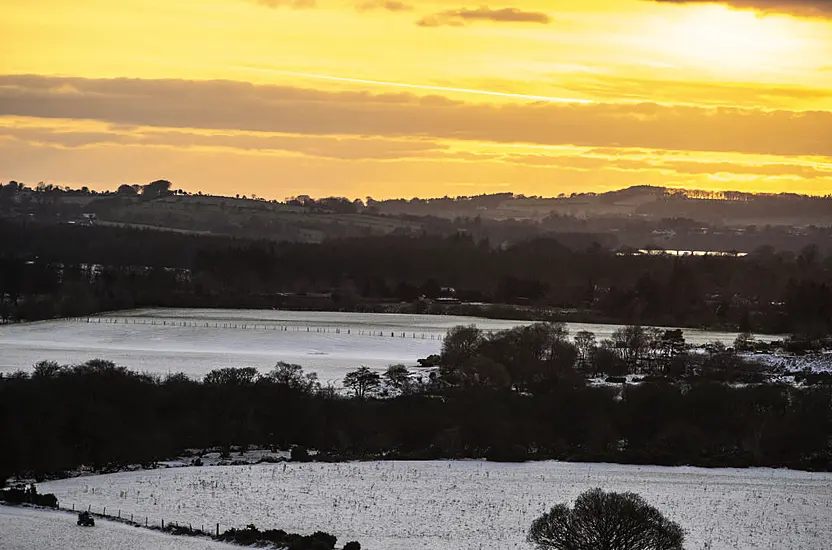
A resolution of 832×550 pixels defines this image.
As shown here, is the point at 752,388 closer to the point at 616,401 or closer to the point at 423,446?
the point at 616,401

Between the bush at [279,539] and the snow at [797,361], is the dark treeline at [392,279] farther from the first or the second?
the bush at [279,539]

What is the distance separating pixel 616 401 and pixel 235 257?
282 feet

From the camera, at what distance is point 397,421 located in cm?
4825

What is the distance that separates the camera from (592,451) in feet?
146

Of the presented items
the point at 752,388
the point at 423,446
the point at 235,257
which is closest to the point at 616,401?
the point at 752,388

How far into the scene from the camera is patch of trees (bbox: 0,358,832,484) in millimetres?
43344

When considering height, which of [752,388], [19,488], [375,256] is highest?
[375,256]

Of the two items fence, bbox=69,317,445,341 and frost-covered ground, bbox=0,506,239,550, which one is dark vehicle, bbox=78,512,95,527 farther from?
fence, bbox=69,317,445,341

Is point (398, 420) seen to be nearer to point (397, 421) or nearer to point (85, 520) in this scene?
point (397, 421)

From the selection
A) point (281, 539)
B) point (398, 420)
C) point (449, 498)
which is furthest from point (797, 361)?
point (281, 539)

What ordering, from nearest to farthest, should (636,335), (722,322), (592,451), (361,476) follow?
(361,476) → (592,451) → (636,335) → (722,322)

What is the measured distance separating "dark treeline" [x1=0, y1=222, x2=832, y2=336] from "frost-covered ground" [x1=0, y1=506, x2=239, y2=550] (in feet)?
200

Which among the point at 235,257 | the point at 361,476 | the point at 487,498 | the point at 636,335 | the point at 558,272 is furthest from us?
Answer: the point at 558,272

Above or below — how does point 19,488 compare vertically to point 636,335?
below
